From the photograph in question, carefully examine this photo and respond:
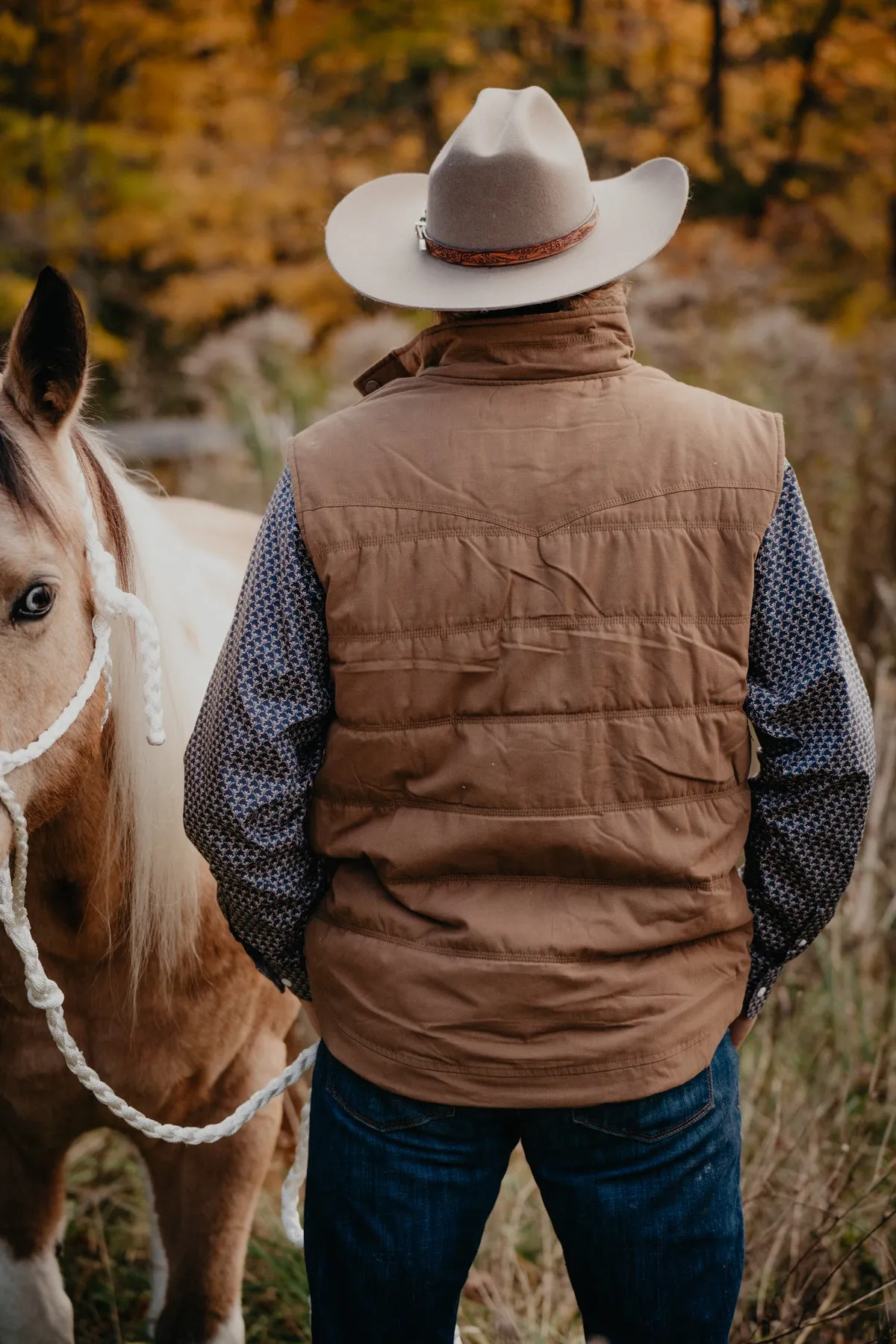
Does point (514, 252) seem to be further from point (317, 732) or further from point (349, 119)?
point (349, 119)

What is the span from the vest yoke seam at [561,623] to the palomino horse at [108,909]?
0.51 m

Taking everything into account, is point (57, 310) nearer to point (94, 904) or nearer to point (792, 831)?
point (94, 904)

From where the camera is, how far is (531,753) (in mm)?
1483

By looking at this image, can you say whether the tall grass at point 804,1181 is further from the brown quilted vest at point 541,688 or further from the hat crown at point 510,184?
the hat crown at point 510,184

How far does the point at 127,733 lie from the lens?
192 centimetres

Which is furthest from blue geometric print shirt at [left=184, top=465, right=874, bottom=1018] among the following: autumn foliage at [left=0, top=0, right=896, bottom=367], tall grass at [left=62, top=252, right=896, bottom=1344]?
autumn foliage at [left=0, top=0, right=896, bottom=367]

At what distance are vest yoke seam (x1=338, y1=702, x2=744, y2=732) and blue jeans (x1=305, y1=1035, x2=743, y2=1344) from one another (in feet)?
1.58

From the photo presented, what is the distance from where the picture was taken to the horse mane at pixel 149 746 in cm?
191

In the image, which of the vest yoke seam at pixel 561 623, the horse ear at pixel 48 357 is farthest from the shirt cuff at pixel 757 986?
the horse ear at pixel 48 357

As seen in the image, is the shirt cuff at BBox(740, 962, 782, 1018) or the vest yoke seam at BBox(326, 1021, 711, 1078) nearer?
the vest yoke seam at BBox(326, 1021, 711, 1078)

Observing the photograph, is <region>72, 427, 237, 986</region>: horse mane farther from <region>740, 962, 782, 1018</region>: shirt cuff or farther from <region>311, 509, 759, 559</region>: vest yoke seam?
<region>740, 962, 782, 1018</region>: shirt cuff

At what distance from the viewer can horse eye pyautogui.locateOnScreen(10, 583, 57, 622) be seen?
1.62 meters

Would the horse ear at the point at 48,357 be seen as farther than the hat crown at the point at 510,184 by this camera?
Yes

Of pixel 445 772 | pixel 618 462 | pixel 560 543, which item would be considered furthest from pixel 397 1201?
pixel 618 462
